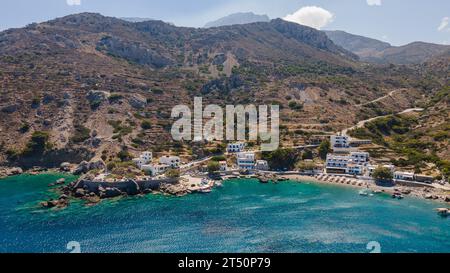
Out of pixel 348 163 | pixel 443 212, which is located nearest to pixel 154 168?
pixel 348 163

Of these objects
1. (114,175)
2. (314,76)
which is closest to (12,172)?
(114,175)

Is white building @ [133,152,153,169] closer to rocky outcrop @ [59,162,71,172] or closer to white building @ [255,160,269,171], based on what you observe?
rocky outcrop @ [59,162,71,172]

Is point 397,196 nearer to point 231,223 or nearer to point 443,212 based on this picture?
point 443,212

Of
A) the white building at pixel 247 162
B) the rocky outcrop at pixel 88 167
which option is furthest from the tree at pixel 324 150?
the rocky outcrop at pixel 88 167

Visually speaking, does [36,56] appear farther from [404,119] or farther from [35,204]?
[404,119]

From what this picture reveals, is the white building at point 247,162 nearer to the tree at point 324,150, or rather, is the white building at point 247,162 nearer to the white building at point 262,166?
the white building at point 262,166
